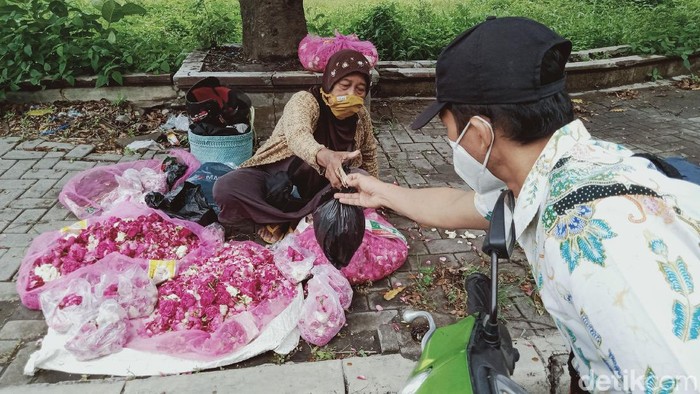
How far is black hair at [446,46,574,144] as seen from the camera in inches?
57.0

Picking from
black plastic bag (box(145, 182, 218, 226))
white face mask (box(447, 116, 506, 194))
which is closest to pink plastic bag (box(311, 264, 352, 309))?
black plastic bag (box(145, 182, 218, 226))

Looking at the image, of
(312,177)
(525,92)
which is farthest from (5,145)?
(525,92)

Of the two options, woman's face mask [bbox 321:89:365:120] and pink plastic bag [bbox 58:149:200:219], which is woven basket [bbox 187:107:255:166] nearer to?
pink plastic bag [bbox 58:149:200:219]

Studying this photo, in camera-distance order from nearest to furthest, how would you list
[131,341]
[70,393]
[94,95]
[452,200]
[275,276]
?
[452,200], [70,393], [131,341], [275,276], [94,95]

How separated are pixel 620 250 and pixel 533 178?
0.35 meters

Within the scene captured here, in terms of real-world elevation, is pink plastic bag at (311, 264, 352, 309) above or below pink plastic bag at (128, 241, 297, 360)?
above

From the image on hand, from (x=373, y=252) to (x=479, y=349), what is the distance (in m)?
2.01

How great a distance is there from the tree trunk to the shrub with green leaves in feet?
4.30

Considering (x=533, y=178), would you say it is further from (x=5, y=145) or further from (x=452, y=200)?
(x=5, y=145)

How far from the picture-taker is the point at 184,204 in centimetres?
401

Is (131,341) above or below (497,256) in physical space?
below

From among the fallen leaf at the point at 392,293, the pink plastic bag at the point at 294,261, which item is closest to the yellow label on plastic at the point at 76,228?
the pink plastic bag at the point at 294,261

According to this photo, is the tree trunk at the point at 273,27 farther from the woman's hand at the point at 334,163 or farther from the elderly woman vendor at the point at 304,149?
the woman's hand at the point at 334,163

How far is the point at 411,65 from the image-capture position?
7.10 meters
